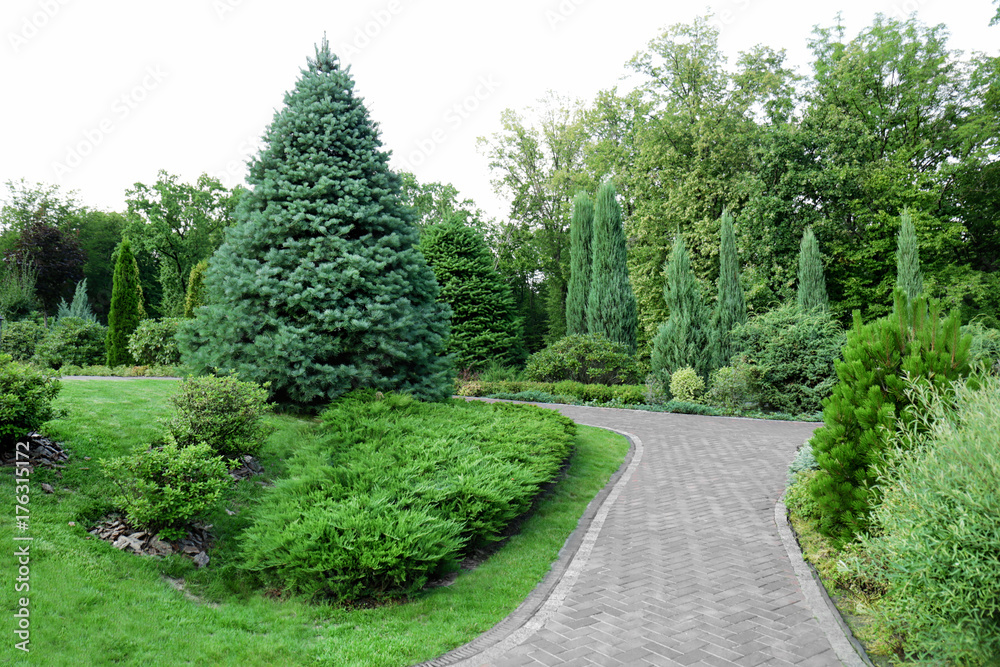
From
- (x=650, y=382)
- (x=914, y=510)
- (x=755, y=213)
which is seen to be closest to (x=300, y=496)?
(x=914, y=510)

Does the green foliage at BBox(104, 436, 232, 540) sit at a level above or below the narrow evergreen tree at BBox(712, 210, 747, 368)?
below

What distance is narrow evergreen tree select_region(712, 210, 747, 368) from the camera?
20.4 meters

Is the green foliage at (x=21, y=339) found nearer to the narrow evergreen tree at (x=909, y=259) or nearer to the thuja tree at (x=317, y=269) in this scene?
the thuja tree at (x=317, y=269)

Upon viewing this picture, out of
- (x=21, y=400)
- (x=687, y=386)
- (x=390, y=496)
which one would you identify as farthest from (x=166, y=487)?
(x=687, y=386)

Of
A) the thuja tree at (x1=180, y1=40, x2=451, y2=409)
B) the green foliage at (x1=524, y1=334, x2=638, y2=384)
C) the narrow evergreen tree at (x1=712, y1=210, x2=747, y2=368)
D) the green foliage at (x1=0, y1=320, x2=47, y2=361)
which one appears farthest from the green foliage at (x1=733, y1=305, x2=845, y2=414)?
the green foliage at (x1=0, y1=320, x2=47, y2=361)

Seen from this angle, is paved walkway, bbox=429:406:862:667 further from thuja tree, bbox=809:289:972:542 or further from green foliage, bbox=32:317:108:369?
green foliage, bbox=32:317:108:369

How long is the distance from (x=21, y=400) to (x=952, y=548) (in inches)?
315

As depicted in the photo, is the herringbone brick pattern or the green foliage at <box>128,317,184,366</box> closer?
the herringbone brick pattern

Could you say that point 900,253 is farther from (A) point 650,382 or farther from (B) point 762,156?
(A) point 650,382

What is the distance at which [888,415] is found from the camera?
17.6 feet

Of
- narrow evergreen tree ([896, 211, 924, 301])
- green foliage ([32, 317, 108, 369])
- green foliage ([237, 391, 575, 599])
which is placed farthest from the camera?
narrow evergreen tree ([896, 211, 924, 301])

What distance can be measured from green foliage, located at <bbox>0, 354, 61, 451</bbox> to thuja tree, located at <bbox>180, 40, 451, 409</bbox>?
11.0 ft

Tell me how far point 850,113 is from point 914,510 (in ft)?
88.0

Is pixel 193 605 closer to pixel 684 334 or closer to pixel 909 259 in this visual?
pixel 684 334
